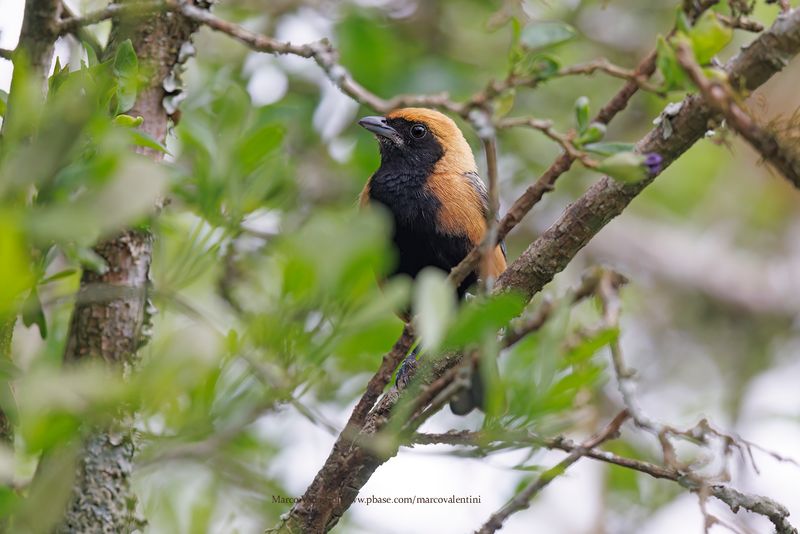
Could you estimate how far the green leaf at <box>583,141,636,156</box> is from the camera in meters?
1.84

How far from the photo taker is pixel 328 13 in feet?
16.4

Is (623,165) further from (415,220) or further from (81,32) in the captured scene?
(415,220)

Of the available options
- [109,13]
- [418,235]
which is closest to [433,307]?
[109,13]

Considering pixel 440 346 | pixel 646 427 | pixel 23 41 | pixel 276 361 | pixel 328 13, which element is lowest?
pixel 646 427

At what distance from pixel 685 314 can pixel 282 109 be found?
4.97 m

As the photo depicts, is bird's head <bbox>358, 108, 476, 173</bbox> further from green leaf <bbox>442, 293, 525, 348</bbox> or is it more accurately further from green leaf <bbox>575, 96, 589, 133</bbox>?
green leaf <bbox>442, 293, 525, 348</bbox>

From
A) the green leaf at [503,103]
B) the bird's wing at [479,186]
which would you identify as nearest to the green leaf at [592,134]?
the green leaf at [503,103]

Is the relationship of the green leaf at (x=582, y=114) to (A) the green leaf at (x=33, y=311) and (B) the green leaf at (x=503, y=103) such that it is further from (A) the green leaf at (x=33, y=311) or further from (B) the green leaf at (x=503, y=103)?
(A) the green leaf at (x=33, y=311)

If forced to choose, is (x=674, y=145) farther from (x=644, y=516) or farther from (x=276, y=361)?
(x=644, y=516)

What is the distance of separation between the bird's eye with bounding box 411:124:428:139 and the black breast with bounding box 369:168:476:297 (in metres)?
0.54

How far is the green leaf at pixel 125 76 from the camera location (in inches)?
82.2

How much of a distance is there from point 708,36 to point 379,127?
9.67 ft

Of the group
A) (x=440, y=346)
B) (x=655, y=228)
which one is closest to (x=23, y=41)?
(x=440, y=346)

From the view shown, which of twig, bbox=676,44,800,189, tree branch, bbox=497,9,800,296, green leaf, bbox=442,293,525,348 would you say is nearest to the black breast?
tree branch, bbox=497,9,800,296
